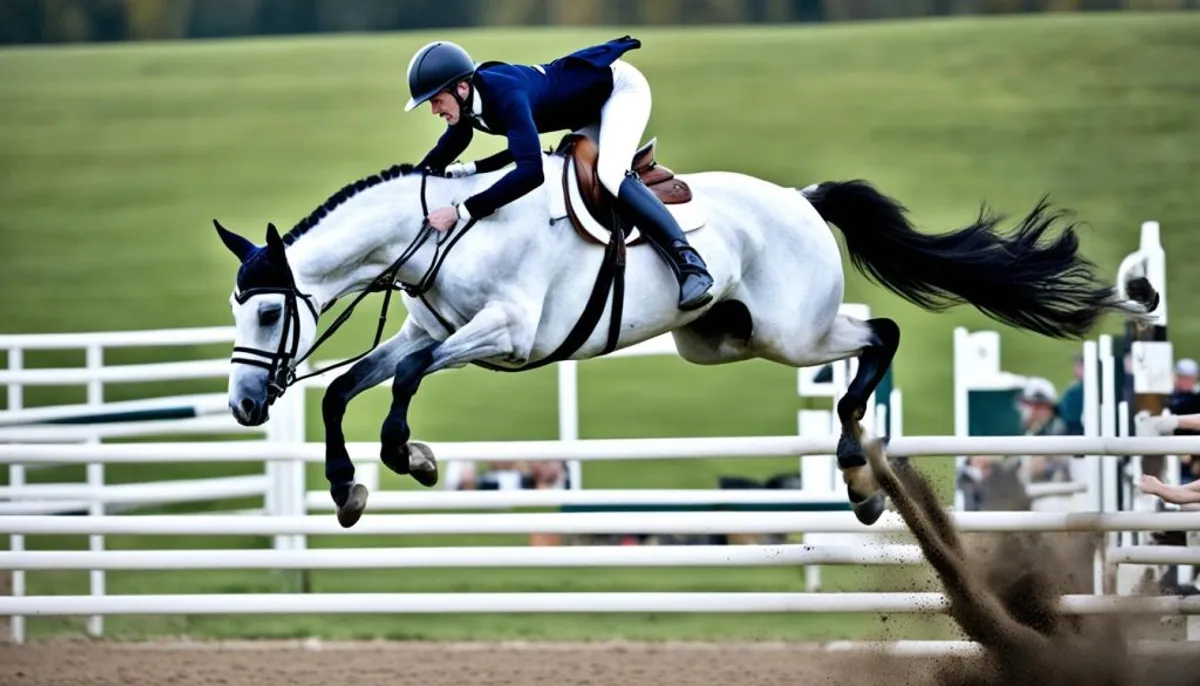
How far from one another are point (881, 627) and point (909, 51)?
1417cm

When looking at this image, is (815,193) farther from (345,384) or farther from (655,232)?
(345,384)

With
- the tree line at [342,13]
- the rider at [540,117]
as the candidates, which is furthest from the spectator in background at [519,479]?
the tree line at [342,13]

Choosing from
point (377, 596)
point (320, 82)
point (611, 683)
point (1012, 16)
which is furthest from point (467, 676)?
point (1012, 16)

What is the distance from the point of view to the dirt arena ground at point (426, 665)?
5578mm

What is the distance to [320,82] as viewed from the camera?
64.2 ft

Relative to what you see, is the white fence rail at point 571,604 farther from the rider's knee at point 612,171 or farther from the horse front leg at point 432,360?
the rider's knee at point 612,171

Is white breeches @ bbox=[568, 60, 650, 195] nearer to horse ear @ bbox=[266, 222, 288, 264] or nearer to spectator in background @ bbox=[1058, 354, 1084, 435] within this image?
horse ear @ bbox=[266, 222, 288, 264]

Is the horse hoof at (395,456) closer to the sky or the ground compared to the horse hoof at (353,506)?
Result: closer to the sky

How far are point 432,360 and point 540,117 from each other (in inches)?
31.0

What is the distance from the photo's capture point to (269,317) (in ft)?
13.5

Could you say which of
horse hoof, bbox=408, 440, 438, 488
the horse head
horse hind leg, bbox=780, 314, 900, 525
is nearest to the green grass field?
horse hind leg, bbox=780, 314, 900, 525

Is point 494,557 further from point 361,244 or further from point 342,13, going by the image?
point 342,13

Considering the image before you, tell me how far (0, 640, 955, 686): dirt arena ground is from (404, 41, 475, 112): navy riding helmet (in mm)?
2318

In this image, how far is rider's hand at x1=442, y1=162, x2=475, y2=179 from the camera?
4418mm
